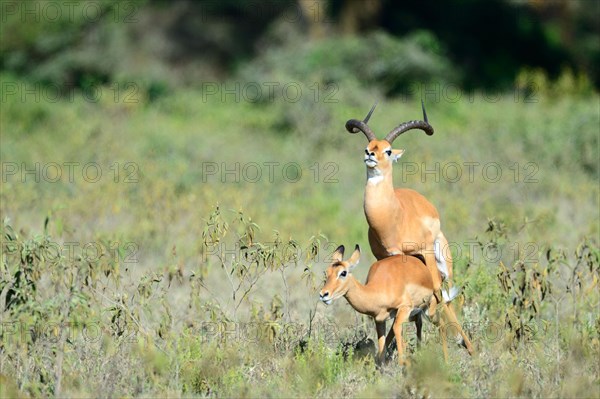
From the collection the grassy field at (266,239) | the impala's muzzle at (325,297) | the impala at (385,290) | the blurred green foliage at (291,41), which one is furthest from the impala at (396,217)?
the blurred green foliage at (291,41)

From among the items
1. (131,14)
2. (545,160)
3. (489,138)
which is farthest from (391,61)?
(131,14)

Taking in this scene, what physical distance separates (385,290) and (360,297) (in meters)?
0.18

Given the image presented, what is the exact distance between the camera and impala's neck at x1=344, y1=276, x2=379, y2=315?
6.25 m

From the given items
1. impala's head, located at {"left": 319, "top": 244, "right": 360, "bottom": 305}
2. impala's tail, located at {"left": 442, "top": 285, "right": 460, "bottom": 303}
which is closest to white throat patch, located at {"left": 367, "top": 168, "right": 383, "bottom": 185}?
impala's head, located at {"left": 319, "top": 244, "right": 360, "bottom": 305}

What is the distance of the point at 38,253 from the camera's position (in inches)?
259

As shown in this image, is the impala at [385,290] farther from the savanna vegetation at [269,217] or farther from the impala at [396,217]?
the savanna vegetation at [269,217]

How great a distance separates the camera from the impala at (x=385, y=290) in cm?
618

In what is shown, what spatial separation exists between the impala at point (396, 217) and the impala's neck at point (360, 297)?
53 centimetres

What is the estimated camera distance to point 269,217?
39.9 feet

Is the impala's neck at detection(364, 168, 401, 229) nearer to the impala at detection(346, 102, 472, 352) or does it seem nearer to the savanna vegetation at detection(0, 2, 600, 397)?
the impala at detection(346, 102, 472, 352)

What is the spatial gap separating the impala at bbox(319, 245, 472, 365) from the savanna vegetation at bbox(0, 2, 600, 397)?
264mm

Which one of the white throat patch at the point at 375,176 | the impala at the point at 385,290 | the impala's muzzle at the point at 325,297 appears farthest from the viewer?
the white throat patch at the point at 375,176

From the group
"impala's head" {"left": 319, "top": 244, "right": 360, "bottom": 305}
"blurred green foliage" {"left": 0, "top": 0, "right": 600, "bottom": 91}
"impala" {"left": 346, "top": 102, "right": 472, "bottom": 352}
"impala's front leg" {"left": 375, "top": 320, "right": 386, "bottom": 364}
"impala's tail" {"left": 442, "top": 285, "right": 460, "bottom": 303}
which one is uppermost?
"blurred green foliage" {"left": 0, "top": 0, "right": 600, "bottom": 91}

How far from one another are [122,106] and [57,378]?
521 inches
